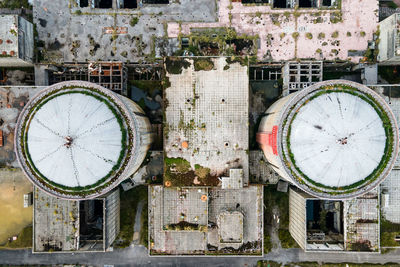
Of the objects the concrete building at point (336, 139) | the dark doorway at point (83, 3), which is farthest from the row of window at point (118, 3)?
the concrete building at point (336, 139)

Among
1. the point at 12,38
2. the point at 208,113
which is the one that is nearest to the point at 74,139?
the point at 208,113

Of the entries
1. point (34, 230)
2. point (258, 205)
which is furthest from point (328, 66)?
point (34, 230)

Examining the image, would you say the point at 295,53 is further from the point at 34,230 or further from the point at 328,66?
the point at 34,230

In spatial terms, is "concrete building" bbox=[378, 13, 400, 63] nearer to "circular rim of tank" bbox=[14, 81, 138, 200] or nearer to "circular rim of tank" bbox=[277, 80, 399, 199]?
"circular rim of tank" bbox=[277, 80, 399, 199]

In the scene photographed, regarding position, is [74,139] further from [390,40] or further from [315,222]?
[390,40]

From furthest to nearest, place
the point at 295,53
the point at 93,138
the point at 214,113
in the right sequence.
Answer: the point at 295,53 < the point at 214,113 < the point at 93,138

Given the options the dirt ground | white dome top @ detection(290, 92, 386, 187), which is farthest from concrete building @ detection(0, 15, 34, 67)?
white dome top @ detection(290, 92, 386, 187)
